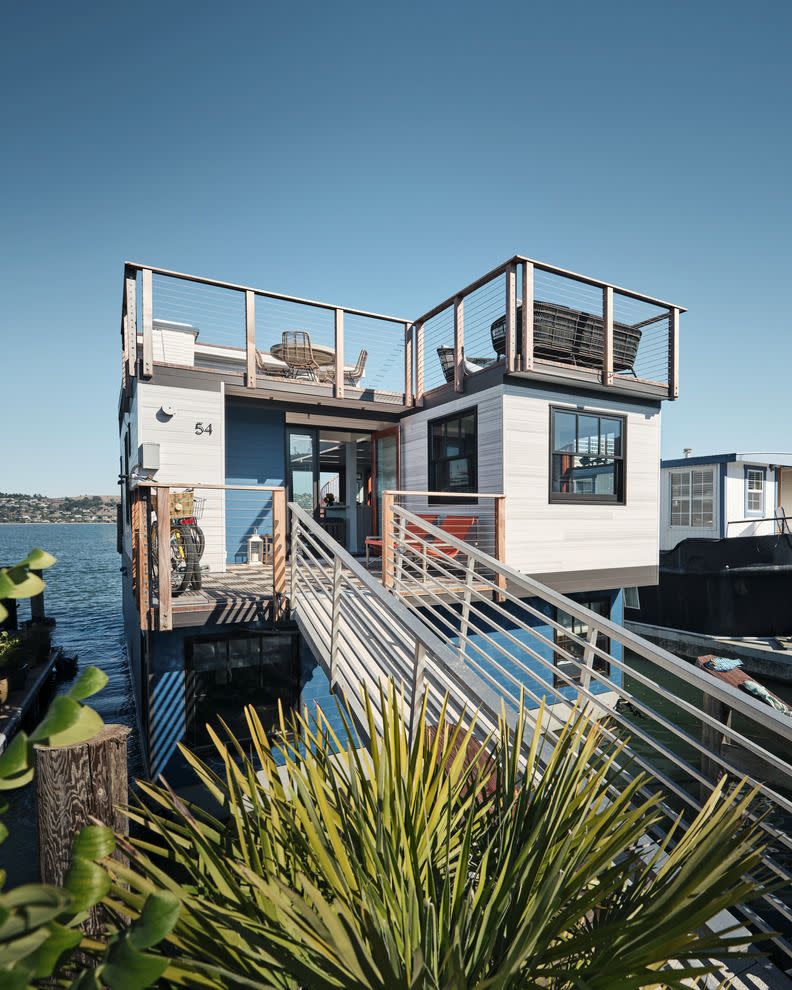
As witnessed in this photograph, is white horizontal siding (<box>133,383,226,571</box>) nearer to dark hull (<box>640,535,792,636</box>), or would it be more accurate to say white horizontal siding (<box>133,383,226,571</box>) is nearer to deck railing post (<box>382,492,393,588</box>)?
deck railing post (<box>382,492,393,588</box>)

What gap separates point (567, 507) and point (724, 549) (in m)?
8.84

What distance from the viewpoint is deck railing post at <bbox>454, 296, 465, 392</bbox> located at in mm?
8641

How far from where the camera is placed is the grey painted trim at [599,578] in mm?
8367

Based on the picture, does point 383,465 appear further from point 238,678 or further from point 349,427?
point 238,678

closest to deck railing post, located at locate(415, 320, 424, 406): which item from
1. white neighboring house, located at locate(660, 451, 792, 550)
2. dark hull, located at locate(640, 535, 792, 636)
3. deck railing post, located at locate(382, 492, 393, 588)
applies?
deck railing post, located at locate(382, 492, 393, 588)

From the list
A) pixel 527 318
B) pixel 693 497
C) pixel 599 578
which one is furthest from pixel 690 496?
pixel 527 318

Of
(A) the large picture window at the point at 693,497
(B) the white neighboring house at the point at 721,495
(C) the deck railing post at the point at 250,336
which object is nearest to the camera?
(C) the deck railing post at the point at 250,336

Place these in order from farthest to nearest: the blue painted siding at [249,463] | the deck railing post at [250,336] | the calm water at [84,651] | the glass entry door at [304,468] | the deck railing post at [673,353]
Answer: the glass entry door at [304,468], the blue painted siding at [249,463], the deck railing post at [673,353], the deck railing post at [250,336], the calm water at [84,651]

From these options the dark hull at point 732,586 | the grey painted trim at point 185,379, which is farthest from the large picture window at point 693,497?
the grey painted trim at point 185,379

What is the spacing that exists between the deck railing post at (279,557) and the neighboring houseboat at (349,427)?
0.03 metres

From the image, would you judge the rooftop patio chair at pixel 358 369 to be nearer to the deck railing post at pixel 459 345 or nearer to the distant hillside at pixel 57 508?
the deck railing post at pixel 459 345

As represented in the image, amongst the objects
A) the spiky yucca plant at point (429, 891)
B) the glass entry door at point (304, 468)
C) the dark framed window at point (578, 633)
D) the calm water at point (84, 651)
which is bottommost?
the calm water at point (84, 651)

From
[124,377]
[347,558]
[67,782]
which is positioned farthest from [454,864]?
[124,377]

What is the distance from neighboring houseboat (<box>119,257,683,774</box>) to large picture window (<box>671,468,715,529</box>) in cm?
929
